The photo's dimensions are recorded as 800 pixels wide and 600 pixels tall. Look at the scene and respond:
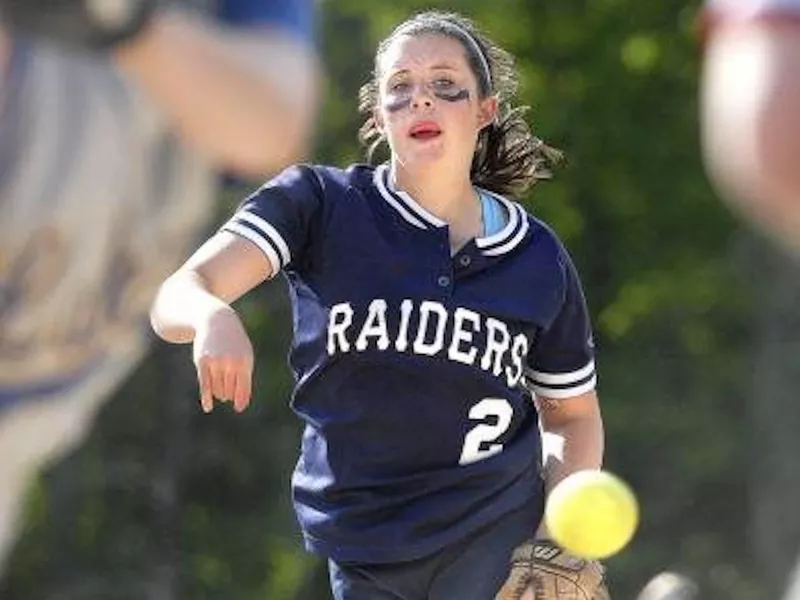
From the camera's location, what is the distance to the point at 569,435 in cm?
419

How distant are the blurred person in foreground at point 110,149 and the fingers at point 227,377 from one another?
299 inches

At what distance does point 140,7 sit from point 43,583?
493 cm

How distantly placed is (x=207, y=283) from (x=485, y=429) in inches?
20.0

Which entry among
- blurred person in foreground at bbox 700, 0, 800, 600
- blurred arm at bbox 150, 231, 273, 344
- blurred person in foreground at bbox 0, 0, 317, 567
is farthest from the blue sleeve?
blurred person in foreground at bbox 700, 0, 800, 600

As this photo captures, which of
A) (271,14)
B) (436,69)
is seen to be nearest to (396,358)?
(436,69)

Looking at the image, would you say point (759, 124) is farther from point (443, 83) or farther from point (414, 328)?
point (443, 83)

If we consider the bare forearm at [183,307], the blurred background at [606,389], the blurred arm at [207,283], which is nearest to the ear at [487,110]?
the blurred arm at [207,283]

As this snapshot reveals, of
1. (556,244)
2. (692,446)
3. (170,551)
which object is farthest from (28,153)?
(556,244)

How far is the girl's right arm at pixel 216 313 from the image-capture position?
3.41 meters

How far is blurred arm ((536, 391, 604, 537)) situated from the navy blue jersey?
0.11m

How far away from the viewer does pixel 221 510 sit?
1505cm

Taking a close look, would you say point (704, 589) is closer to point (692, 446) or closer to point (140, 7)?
point (692, 446)

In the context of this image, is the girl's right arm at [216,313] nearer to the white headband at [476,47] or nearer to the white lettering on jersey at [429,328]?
the white lettering on jersey at [429,328]

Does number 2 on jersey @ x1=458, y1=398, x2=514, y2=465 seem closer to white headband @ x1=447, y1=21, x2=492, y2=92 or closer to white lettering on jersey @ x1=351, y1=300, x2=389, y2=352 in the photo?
white lettering on jersey @ x1=351, y1=300, x2=389, y2=352
